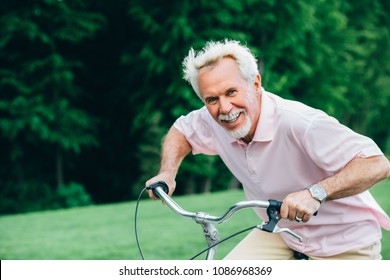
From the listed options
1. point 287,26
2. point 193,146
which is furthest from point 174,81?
point 193,146

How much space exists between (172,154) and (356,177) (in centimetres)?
112

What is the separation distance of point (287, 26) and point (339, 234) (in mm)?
15907

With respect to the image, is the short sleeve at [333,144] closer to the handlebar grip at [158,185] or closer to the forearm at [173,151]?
the handlebar grip at [158,185]

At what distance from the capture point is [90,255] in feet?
23.9

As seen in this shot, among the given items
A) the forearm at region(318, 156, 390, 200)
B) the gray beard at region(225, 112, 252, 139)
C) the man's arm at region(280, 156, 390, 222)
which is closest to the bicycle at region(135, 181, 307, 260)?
the man's arm at region(280, 156, 390, 222)

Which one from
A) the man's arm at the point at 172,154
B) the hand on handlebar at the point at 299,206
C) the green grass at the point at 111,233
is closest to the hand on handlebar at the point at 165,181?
the man's arm at the point at 172,154

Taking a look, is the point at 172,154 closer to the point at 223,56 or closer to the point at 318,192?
the point at 223,56

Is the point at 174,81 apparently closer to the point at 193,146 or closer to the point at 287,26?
the point at 287,26

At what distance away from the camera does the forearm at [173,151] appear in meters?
3.11

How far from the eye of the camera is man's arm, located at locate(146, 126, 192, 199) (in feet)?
9.72

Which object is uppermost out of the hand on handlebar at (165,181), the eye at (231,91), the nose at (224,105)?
the eye at (231,91)

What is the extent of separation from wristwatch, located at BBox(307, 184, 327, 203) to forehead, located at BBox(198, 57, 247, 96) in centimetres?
59

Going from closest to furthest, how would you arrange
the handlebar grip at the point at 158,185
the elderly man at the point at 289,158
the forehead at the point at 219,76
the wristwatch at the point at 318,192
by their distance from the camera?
1. the wristwatch at the point at 318,192
2. the elderly man at the point at 289,158
3. the forehead at the point at 219,76
4. the handlebar grip at the point at 158,185

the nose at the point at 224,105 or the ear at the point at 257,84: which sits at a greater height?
the ear at the point at 257,84
